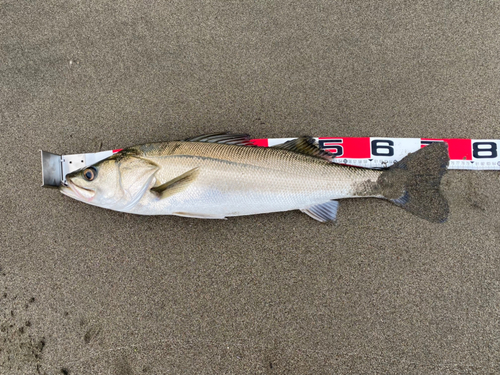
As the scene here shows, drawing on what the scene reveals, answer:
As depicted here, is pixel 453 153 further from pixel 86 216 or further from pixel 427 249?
pixel 86 216

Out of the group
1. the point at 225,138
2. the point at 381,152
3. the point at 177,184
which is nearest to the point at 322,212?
the point at 381,152

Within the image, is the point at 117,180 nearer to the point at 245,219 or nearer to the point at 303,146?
the point at 245,219

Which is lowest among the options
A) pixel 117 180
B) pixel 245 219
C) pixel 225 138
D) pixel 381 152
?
pixel 245 219

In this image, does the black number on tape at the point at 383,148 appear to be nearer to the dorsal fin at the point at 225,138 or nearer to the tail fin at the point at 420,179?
the tail fin at the point at 420,179

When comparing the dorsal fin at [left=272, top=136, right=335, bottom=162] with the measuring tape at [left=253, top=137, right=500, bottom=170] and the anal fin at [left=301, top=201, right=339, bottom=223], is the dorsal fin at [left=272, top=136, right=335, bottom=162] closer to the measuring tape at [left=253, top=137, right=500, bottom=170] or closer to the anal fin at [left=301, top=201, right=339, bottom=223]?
the measuring tape at [left=253, top=137, right=500, bottom=170]

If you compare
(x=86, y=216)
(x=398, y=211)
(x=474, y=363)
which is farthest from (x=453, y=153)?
(x=86, y=216)

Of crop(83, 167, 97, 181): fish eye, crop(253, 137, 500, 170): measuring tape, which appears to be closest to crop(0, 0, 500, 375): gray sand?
crop(253, 137, 500, 170): measuring tape

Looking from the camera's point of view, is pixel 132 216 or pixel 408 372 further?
pixel 132 216
